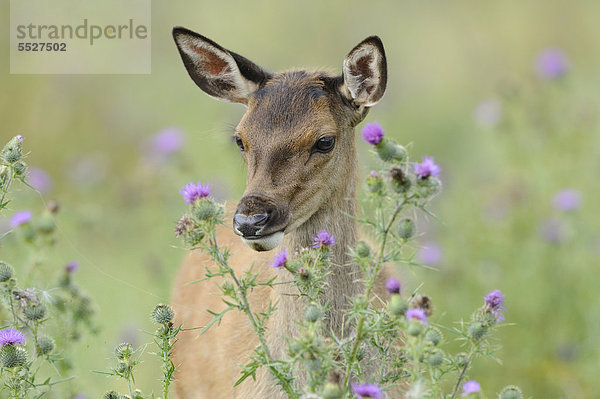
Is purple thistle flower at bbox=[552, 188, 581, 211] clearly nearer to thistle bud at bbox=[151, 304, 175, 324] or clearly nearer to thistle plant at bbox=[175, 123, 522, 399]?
thistle plant at bbox=[175, 123, 522, 399]

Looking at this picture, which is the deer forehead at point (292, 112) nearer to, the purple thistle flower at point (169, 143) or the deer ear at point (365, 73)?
the deer ear at point (365, 73)

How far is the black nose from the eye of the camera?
3852 millimetres

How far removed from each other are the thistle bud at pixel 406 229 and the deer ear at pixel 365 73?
139cm

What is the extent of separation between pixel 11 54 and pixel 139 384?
248 inches

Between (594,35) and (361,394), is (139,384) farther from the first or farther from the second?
(594,35)

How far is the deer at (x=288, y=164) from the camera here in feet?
13.7

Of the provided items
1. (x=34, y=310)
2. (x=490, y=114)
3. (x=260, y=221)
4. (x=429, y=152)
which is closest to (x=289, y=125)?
(x=260, y=221)

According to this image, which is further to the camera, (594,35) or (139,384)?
(594,35)

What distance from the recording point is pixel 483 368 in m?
6.21

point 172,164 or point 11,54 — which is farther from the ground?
point 11,54

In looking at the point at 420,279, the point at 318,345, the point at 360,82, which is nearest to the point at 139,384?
the point at 420,279

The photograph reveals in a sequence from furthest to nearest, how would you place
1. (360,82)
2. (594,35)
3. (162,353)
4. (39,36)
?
(594,35)
(39,36)
(360,82)
(162,353)

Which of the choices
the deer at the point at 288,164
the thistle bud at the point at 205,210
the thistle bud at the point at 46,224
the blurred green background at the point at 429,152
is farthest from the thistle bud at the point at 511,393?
the thistle bud at the point at 46,224

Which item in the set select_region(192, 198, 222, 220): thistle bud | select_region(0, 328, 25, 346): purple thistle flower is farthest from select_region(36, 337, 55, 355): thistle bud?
select_region(192, 198, 222, 220): thistle bud
